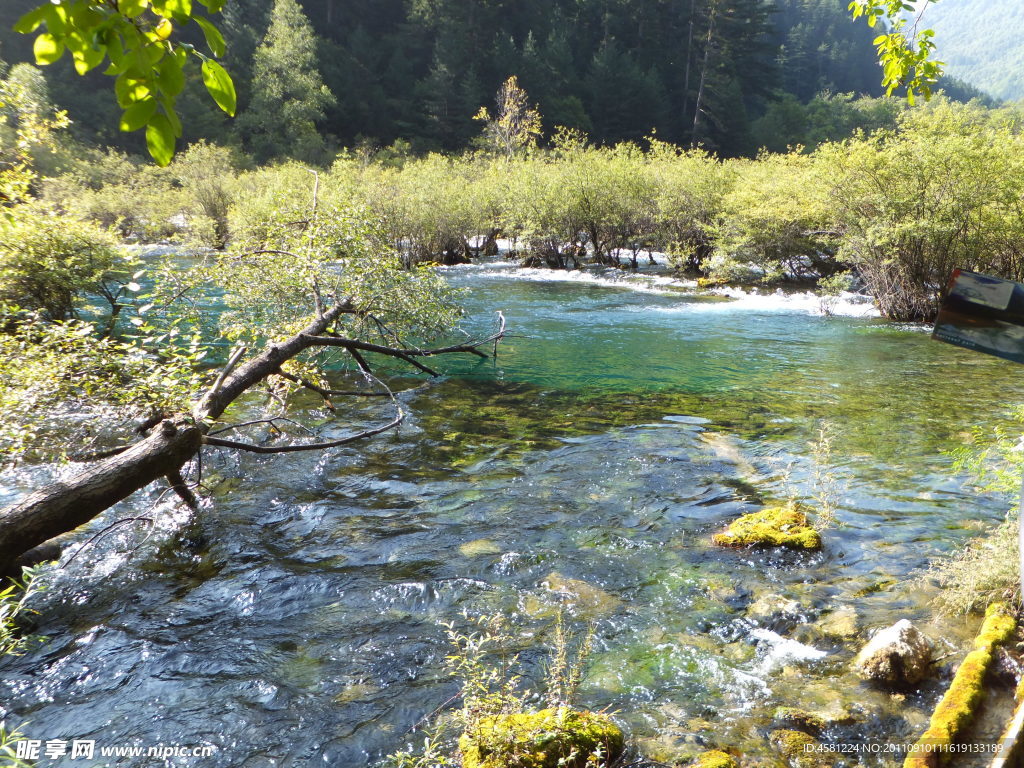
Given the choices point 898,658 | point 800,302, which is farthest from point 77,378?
point 800,302

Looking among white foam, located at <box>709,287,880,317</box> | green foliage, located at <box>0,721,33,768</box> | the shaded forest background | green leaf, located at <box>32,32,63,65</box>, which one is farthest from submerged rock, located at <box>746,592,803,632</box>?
the shaded forest background

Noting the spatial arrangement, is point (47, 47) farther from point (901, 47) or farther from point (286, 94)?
point (286, 94)

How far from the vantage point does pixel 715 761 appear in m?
3.98

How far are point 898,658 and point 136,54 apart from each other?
6.12 metres

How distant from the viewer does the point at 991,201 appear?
20.1m

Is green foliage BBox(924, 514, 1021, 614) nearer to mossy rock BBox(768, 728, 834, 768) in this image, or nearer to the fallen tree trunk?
mossy rock BBox(768, 728, 834, 768)

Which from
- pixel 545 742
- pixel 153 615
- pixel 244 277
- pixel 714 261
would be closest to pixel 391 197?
pixel 714 261

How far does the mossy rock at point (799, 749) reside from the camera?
410cm

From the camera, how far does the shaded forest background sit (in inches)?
2923

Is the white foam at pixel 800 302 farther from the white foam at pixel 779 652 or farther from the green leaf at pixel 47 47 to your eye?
the green leaf at pixel 47 47

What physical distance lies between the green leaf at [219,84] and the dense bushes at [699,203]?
11848mm

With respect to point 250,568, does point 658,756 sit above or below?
above

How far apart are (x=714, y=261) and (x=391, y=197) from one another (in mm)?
21402

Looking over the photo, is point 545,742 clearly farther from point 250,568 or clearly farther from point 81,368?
point 81,368
